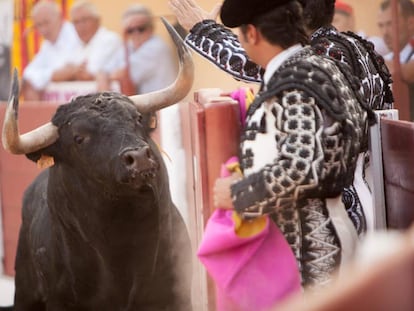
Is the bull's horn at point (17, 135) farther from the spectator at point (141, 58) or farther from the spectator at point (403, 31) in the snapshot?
the spectator at point (403, 31)

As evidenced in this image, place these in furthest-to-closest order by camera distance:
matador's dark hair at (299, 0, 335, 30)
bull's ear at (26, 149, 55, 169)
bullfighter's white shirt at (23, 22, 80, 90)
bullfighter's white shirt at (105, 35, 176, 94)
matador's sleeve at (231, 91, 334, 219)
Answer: bullfighter's white shirt at (23, 22, 80, 90) → bullfighter's white shirt at (105, 35, 176, 94) → bull's ear at (26, 149, 55, 169) → matador's dark hair at (299, 0, 335, 30) → matador's sleeve at (231, 91, 334, 219)

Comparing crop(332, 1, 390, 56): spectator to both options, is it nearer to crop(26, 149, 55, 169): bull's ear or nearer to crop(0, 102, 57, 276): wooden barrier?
crop(0, 102, 57, 276): wooden barrier

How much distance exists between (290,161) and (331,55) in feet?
2.24

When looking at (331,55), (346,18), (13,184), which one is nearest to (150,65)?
(346,18)

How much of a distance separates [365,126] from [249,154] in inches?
15.2

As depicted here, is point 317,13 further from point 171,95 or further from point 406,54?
point 406,54

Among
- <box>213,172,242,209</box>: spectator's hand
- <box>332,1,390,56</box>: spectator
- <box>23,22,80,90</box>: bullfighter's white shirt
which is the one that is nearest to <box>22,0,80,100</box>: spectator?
<box>23,22,80,90</box>: bullfighter's white shirt

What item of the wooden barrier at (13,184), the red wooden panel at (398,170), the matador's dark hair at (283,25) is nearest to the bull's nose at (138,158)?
the matador's dark hair at (283,25)

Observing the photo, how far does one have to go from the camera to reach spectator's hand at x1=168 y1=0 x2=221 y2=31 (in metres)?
2.73

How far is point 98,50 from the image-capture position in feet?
18.6

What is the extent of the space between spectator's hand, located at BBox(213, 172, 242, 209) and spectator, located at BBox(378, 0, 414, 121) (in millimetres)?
3074

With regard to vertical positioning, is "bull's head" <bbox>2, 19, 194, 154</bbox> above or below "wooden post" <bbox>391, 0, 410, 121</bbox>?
below

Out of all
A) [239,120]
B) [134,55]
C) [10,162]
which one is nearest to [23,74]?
[134,55]

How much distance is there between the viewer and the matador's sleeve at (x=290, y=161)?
1942mm
